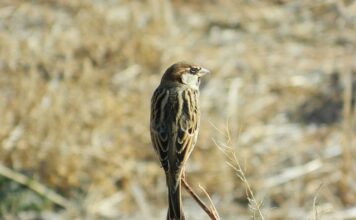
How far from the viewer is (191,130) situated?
3.63 metres

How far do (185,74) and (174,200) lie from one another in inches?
24.0

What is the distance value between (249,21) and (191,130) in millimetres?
6718

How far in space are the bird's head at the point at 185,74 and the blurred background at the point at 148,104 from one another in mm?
2152

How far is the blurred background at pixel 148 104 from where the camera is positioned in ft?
23.6

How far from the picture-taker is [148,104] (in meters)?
7.92

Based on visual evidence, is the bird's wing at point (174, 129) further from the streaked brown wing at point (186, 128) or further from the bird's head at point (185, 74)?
the bird's head at point (185, 74)

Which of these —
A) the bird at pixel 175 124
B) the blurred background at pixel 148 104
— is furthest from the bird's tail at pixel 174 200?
the blurred background at pixel 148 104

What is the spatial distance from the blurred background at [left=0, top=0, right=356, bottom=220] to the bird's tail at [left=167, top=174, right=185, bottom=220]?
2451 mm

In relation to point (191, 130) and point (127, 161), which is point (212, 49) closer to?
point (127, 161)

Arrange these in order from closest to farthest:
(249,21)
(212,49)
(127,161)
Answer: (127,161) < (212,49) < (249,21)

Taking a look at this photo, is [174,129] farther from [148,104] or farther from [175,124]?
[148,104]

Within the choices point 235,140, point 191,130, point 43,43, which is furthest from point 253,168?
point 191,130

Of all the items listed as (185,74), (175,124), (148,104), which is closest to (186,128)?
(175,124)

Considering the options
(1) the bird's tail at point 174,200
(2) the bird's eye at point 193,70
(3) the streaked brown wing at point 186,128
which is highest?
(2) the bird's eye at point 193,70
